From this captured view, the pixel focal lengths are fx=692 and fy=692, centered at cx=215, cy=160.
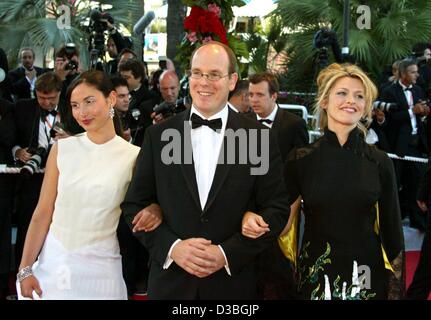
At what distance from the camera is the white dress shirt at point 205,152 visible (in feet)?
9.42

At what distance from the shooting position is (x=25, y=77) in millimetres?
8172

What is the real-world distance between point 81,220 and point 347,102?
1307 mm

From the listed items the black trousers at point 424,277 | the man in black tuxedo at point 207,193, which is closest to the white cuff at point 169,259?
the man in black tuxedo at point 207,193

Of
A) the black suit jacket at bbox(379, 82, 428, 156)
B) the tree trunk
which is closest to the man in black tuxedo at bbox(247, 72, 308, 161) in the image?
the black suit jacket at bbox(379, 82, 428, 156)

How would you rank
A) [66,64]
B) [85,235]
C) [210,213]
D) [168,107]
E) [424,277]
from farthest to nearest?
[66,64] → [168,107] → [424,277] → [85,235] → [210,213]

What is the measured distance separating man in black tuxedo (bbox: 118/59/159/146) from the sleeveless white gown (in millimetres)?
2705

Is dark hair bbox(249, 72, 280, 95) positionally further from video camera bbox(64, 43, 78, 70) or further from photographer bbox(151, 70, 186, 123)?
video camera bbox(64, 43, 78, 70)

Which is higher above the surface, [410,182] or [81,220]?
[81,220]

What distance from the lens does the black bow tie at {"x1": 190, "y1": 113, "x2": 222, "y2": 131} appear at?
2883 mm

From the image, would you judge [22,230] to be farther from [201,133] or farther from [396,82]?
[396,82]

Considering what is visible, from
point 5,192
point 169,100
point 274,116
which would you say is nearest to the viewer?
point 274,116

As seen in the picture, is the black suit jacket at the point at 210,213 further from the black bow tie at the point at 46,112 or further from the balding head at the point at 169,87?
the balding head at the point at 169,87

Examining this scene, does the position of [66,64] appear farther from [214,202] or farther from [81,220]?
[214,202]

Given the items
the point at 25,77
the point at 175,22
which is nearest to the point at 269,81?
the point at 25,77
